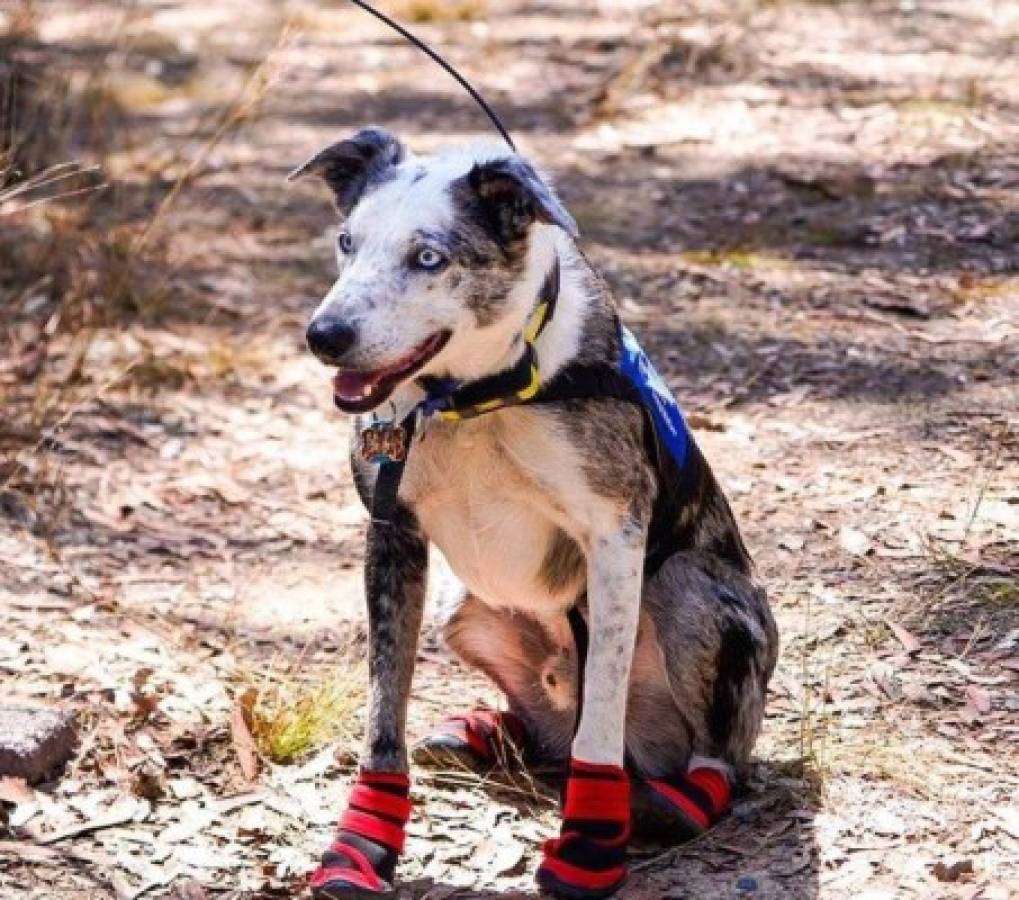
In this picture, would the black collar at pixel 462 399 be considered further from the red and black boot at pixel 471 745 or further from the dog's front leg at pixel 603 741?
the red and black boot at pixel 471 745

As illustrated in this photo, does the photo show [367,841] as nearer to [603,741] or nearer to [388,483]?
[603,741]

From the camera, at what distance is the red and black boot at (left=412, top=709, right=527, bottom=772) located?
4344mm

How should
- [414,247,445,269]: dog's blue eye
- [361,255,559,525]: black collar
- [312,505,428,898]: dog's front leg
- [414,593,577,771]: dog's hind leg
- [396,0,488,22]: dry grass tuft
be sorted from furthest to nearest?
1. [396,0,488,22]: dry grass tuft
2. [414,593,577,771]: dog's hind leg
3. [312,505,428,898]: dog's front leg
4. [361,255,559,525]: black collar
5. [414,247,445,269]: dog's blue eye

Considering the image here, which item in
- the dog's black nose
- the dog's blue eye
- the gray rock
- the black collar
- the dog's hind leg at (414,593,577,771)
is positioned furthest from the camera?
the dog's hind leg at (414,593,577,771)

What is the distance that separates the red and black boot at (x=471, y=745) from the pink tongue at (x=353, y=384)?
1240mm

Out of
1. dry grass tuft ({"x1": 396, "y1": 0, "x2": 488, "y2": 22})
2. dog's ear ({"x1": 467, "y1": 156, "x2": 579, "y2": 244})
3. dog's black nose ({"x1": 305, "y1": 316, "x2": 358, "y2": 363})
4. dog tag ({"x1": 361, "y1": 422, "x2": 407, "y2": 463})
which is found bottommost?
dry grass tuft ({"x1": 396, "y1": 0, "x2": 488, "y2": 22})

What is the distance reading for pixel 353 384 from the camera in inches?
135

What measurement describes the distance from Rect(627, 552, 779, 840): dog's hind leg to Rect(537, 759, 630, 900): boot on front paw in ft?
0.73

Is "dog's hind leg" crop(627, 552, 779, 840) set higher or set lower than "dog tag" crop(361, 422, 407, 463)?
lower

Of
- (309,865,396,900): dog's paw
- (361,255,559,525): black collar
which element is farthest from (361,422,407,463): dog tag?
(309,865,396,900): dog's paw

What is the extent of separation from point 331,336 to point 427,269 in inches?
10.5

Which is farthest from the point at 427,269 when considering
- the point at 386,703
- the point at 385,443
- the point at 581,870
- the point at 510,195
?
the point at 581,870

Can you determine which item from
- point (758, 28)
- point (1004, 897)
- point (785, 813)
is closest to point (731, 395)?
point (785, 813)

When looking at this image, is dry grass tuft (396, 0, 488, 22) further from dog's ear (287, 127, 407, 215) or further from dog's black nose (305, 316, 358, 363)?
dog's black nose (305, 316, 358, 363)
